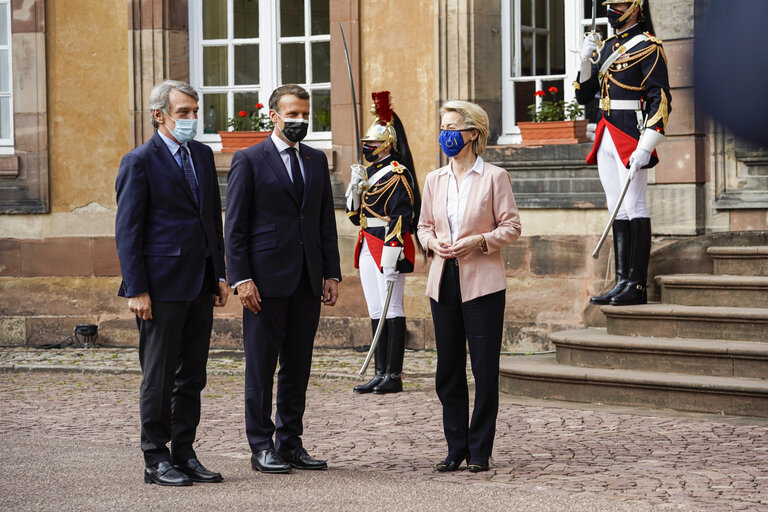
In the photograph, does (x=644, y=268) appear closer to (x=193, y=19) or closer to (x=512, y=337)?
(x=512, y=337)

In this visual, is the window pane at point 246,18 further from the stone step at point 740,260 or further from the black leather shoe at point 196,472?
the black leather shoe at point 196,472

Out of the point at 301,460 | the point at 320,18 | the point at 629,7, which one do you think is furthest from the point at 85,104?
the point at 301,460

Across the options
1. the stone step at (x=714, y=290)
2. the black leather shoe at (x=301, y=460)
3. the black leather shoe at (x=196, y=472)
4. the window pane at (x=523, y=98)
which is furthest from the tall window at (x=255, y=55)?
the black leather shoe at (x=196, y=472)

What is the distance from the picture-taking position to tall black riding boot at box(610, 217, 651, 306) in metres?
7.53

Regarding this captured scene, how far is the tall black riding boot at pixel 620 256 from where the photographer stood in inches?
300

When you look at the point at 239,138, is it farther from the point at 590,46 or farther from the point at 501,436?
the point at 501,436

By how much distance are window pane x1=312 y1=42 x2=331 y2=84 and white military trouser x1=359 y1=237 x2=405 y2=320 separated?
375cm

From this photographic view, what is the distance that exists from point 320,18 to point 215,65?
1.28 m

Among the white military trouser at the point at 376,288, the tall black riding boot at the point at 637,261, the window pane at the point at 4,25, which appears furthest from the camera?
the window pane at the point at 4,25

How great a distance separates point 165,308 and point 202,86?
7369 millimetres

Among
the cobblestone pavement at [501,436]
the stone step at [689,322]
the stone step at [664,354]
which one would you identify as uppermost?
the stone step at [689,322]

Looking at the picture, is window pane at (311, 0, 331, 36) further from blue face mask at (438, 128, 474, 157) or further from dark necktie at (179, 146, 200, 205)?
dark necktie at (179, 146, 200, 205)

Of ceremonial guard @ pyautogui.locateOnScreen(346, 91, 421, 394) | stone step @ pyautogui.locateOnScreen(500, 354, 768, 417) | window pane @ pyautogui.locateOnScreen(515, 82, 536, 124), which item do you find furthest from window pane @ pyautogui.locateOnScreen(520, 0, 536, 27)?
stone step @ pyautogui.locateOnScreen(500, 354, 768, 417)

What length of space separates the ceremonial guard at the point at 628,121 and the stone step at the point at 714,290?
204 mm
